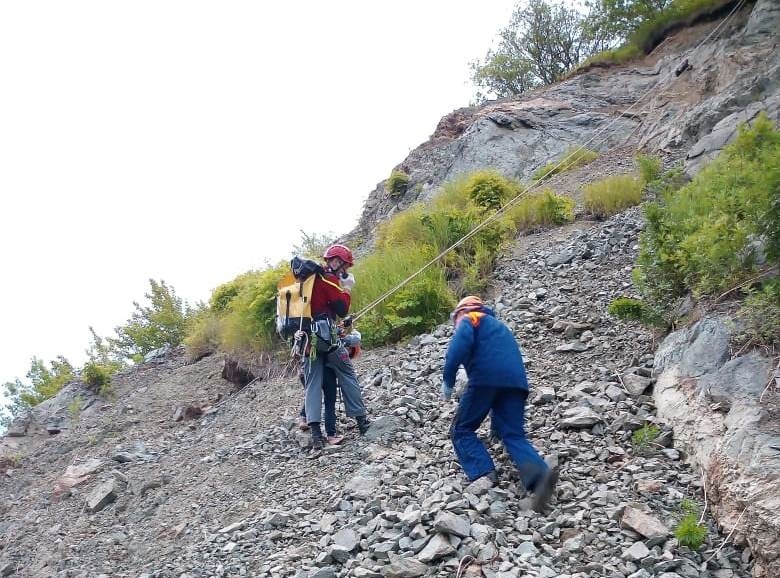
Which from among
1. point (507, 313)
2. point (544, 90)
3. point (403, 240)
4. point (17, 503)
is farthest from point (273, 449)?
point (544, 90)

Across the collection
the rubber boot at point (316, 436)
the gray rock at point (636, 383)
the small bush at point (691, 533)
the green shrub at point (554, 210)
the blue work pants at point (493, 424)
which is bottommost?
the small bush at point (691, 533)

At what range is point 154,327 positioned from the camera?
1530 cm

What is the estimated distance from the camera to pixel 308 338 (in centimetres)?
719

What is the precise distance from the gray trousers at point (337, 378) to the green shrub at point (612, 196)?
221 inches

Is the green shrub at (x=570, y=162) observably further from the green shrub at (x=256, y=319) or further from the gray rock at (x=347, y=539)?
the gray rock at (x=347, y=539)

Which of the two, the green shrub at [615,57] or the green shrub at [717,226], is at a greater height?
the green shrub at [615,57]

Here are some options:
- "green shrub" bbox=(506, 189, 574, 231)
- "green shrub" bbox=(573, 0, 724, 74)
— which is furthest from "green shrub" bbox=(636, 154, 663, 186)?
"green shrub" bbox=(573, 0, 724, 74)

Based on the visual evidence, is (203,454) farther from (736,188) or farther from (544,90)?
(544,90)

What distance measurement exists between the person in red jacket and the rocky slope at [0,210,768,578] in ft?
0.93

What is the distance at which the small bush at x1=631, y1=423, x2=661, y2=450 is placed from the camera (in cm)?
549

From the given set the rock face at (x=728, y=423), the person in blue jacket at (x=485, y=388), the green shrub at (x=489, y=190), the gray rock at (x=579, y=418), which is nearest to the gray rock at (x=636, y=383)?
the rock face at (x=728, y=423)

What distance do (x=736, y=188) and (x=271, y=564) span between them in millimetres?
4856

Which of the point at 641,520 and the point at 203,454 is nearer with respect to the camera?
the point at 641,520

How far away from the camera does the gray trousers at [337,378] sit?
724 cm
